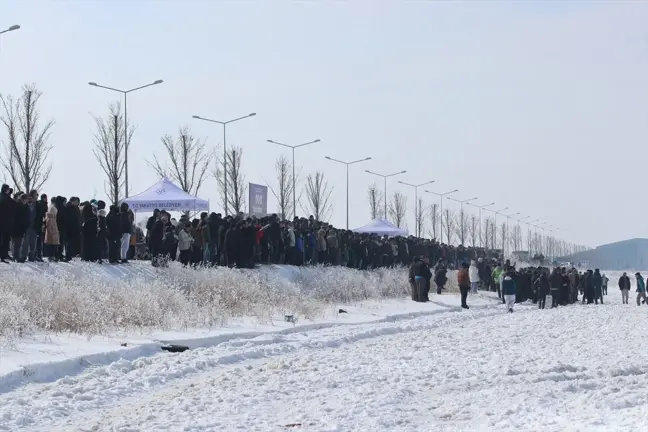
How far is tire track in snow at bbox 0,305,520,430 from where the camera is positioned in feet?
38.4

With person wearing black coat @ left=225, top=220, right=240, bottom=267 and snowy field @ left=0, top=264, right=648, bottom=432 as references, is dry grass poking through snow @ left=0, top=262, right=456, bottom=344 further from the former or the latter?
snowy field @ left=0, top=264, right=648, bottom=432

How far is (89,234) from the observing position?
25781mm

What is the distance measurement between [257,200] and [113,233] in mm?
14241

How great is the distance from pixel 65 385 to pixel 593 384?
661cm

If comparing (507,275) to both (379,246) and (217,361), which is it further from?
(217,361)

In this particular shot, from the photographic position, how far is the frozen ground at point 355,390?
10.6m

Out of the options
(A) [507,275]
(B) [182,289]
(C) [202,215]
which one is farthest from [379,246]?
(B) [182,289]

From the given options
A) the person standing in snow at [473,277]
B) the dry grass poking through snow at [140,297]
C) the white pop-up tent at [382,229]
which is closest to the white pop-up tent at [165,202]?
the dry grass poking through snow at [140,297]

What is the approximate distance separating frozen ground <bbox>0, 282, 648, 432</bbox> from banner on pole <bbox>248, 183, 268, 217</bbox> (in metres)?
18.6

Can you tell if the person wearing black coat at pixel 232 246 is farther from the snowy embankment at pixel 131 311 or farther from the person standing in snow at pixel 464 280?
the person standing in snow at pixel 464 280

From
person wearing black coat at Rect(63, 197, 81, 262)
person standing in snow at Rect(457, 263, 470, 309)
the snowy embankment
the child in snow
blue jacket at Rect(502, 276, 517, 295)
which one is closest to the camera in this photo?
the snowy embankment

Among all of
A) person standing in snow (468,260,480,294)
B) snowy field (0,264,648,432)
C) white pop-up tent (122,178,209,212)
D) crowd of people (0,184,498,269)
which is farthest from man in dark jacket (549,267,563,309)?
snowy field (0,264,648,432)

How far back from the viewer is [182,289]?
26469mm

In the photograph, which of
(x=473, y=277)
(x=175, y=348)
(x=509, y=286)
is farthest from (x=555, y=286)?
(x=175, y=348)
